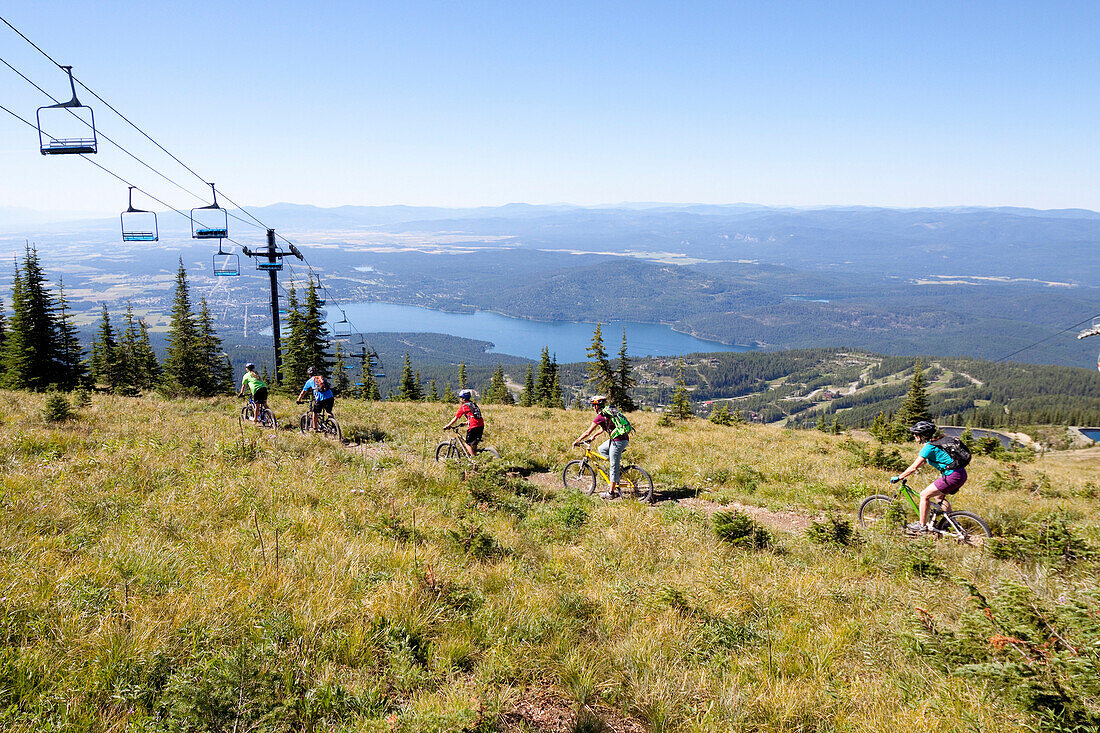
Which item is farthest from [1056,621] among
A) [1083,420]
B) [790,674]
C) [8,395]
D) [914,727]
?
[1083,420]

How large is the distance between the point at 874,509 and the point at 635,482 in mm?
4951

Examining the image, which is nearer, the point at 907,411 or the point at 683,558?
the point at 683,558

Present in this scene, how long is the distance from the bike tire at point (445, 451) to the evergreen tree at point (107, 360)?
6146cm

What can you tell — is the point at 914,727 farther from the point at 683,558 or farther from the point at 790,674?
the point at 683,558

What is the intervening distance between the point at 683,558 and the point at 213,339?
61.9m

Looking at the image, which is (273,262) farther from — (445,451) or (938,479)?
(938,479)

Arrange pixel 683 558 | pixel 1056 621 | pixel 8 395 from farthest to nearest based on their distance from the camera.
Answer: pixel 8 395
pixel 683 558
pixel 1056 621

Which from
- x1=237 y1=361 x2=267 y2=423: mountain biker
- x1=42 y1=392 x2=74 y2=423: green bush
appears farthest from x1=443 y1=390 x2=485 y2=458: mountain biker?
x1=42 y1=392 x2=74 y2=423: green bush

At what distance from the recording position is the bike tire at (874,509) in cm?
970

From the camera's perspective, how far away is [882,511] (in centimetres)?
998

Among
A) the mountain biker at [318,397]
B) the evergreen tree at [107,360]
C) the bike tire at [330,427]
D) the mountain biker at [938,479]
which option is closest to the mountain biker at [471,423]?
the bike tire at [330,427]

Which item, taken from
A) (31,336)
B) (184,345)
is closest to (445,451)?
(31,336)

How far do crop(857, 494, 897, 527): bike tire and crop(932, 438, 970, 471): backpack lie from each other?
58.2 inches

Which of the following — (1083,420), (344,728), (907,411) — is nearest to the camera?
(344,728)
